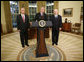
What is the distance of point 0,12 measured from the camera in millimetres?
5398

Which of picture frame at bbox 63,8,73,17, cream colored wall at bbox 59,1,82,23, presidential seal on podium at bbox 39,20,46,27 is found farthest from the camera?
picture frame at bbox 63,8,73,17

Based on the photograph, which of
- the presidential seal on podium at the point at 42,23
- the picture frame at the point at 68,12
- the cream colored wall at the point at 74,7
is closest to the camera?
the presidential seal on podium at the point at 42,23

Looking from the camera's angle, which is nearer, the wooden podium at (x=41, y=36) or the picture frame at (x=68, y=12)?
the wooden podium at (x=41, y=36)

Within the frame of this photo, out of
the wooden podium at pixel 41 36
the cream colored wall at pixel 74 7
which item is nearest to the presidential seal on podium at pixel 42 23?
the wooden podium at pixel 41 36

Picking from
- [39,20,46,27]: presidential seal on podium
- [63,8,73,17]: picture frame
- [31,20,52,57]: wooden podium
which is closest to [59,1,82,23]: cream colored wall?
[63,8,73,17]: picture frame

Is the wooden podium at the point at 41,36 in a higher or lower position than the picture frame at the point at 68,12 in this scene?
lower

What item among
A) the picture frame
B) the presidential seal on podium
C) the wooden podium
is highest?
the picture frame

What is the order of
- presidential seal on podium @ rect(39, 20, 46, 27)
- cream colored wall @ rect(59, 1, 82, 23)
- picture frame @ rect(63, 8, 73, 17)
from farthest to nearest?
picture frame @ rect(63, 8, 73, 17) < cream colored wall @ rect(59, 1, 82, 23) < presidential seal on podium @ rect(39, 20, 46, 27)

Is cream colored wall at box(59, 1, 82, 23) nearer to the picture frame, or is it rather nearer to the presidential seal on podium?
the picture frame

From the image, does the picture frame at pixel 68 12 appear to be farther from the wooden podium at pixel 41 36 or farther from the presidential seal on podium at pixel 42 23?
the presidential seal on podium at pixel 42 23

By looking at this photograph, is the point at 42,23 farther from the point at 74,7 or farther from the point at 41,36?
the point at 74,7

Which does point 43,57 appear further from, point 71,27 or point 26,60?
point 71,27

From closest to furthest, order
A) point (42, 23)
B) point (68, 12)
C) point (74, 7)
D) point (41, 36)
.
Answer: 1. point (42, 23)
2. point (41, 36)
3. point (74, 7)
4. point (68, 12)

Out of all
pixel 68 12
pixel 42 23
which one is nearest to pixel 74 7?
pixel 68 12
